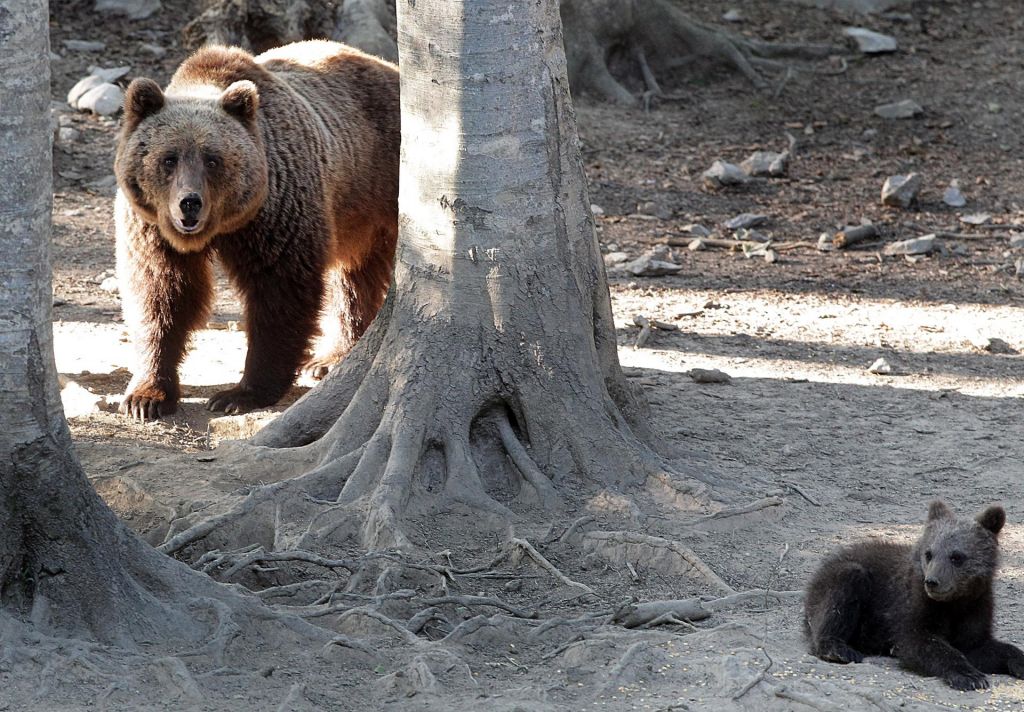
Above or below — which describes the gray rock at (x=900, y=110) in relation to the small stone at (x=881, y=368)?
above

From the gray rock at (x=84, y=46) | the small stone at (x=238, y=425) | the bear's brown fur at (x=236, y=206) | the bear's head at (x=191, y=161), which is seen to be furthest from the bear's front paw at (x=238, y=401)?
the gray rock at (x=84, y=46)

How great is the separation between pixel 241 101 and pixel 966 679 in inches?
205

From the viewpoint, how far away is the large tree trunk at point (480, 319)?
5.66 meters

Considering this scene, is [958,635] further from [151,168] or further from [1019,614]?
[151,168]

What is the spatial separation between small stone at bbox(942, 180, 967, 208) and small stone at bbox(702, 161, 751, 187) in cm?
186

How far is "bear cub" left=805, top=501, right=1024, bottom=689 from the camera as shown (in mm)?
4348

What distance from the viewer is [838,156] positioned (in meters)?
13.2

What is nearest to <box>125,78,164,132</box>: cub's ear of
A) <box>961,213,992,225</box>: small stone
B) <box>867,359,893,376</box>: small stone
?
<box>867,359,893,376</box>: small stone

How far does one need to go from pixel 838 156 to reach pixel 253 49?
5941 mm

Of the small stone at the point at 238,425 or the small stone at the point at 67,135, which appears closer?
the small stone at the point at 238,425

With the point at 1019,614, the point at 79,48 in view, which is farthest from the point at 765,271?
the point at 79,48

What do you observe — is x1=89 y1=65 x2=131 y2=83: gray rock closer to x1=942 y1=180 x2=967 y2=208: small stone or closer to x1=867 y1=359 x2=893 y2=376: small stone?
x1=942 y1=180 x2=967 y2=208: small stone

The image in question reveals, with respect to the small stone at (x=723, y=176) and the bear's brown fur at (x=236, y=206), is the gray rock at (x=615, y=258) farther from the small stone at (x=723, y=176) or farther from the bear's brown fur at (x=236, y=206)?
the bear's brown fur at (x=236, y=206)

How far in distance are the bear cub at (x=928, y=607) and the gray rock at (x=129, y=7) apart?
12.2 m
